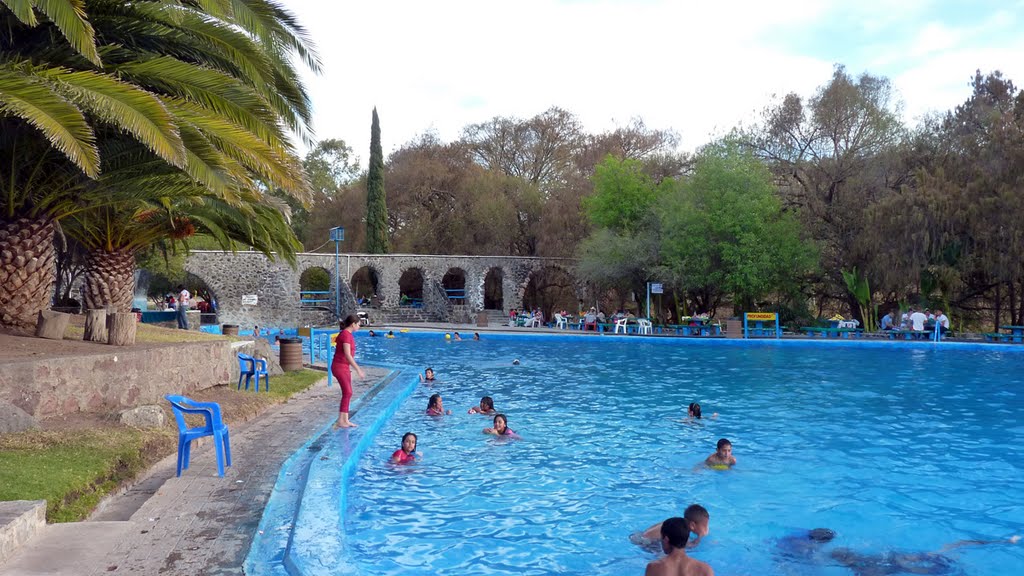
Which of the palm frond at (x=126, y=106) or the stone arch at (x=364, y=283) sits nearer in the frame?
the palm frond at (x=126, y=106)

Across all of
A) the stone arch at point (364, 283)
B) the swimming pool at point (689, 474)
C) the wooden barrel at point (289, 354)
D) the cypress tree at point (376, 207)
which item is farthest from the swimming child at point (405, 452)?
the stone arch at point (364, 283)

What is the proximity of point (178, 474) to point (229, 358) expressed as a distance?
5.50 metres

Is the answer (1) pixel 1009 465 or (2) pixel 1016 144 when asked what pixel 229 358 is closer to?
(1) pixel 1009 465

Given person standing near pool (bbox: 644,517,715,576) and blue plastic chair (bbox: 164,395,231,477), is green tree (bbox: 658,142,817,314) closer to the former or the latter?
blue plastic chair (bbox: 164,395,231,477)

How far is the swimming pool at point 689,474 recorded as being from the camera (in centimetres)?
645

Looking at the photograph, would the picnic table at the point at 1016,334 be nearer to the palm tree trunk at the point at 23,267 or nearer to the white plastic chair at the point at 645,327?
the white plastic chair at the point at 645,327

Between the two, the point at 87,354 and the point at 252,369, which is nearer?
the point at 87,354

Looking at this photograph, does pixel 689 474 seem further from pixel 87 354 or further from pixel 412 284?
pixel 412 284

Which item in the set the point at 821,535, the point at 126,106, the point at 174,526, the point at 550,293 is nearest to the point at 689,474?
the point at 821,535

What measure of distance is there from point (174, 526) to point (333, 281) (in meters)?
30.4

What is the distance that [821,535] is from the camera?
265 inches

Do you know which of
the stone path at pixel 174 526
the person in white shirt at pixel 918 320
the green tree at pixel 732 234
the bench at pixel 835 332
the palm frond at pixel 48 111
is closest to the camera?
the stone path at pixel 174 526

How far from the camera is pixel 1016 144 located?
76.4 feet

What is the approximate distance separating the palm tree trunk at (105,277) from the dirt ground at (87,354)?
2.04ft
